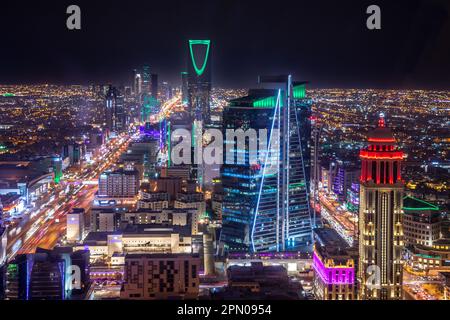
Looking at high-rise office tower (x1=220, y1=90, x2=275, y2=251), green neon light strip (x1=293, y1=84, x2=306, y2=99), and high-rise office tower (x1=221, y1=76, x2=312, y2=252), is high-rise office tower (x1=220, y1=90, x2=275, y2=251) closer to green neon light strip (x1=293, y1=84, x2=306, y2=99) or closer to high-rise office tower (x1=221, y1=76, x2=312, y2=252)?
high-rise office tower (x1=221, y1=76, x2=312, y2=252)

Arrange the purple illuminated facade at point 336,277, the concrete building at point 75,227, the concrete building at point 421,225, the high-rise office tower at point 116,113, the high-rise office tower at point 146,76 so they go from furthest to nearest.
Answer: the high-rise office tower at point 116,113, the concrete building at point 75,227, the concrete building at point 421,225, the purple illuminated facade at point 336,277, the high-rise office tower at point 146,76

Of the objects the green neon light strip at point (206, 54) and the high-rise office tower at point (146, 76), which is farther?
the high-rise office tower at point (146, 76)

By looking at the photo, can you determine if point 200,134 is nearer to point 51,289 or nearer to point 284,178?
point 284,178

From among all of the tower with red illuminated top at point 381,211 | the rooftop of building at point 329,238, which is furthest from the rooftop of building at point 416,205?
the tower with red illuminated top at point 381,211

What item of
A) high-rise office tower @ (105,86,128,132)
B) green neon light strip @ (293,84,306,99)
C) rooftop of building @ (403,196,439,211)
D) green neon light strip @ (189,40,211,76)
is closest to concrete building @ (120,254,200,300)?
green neon light strip @ (189,40,211,76)

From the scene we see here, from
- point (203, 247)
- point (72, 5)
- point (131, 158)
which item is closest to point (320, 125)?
point (203, 247)

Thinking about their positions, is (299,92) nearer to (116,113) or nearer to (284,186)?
(284,186)

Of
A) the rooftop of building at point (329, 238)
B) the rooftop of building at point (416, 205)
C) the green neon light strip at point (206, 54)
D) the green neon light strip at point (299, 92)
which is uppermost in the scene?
the green neon light strip at point (206, 54)

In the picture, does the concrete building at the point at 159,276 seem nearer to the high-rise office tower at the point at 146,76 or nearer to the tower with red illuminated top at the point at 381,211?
the tower with red illuminated top at the point at 381,211
